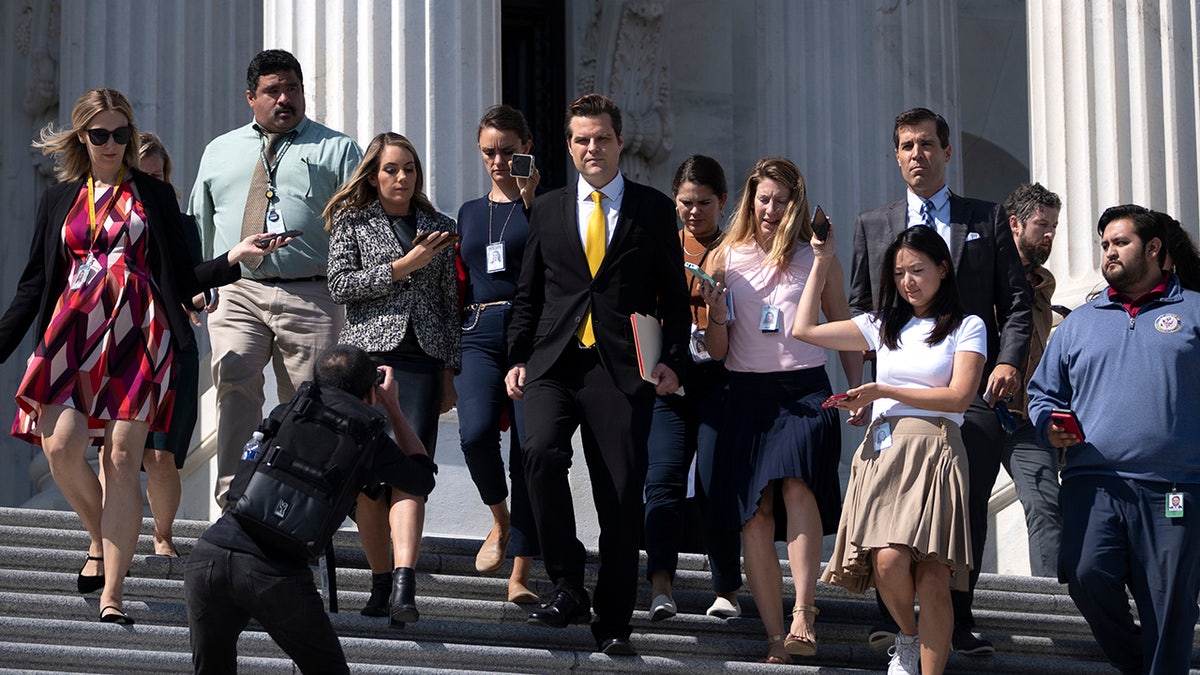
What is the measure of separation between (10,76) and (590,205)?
938 centimetres

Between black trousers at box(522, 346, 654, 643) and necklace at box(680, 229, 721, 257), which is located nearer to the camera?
black trousers at box(522, 346, 654, 643)

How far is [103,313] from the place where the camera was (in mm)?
9133

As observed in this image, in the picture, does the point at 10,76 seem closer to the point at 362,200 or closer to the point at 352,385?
the point at 362,200

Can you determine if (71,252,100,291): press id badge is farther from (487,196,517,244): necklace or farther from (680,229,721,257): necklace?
(680,229,721,257): necklace

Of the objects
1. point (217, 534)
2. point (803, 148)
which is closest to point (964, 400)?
point (217, 534)

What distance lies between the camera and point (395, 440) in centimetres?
834

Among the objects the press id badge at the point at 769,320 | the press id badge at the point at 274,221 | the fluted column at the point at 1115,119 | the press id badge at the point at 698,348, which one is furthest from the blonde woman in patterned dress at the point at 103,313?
the fluted column at the point at 1115,119

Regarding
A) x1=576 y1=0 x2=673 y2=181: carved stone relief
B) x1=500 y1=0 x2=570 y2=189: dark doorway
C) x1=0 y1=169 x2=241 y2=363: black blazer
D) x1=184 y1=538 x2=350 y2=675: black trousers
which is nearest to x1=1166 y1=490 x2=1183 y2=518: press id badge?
x1=184 y1=538 x2=350 y2=675: black trousers

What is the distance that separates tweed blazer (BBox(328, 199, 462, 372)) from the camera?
31.0 feet

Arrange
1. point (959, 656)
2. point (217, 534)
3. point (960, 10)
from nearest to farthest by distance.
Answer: point (217, 534)
point (959, 656)
point (960, 10)

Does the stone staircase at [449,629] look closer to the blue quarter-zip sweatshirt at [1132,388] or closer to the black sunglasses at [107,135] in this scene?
the blue quarter-zip sweatshirt at [1132,388]

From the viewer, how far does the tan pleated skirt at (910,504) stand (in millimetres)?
8516

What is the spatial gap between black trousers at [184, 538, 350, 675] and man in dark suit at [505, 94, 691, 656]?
Result: 1446mm

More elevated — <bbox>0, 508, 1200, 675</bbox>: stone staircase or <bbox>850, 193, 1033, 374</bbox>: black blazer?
<bbox>850, 193, 1033, 374</bbox>: black blazer
